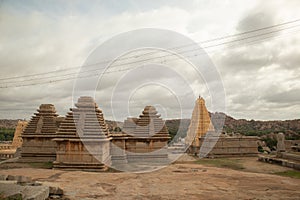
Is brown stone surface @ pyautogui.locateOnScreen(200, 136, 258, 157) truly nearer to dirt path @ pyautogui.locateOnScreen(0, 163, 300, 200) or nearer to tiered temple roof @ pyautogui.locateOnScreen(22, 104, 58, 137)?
dirt path @ pyautogui.locateOnScreen(0, 163, 300, 200)

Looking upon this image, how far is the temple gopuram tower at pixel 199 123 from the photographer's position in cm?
2706

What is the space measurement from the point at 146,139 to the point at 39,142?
809 centimetres

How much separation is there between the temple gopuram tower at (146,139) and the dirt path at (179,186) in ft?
21.7

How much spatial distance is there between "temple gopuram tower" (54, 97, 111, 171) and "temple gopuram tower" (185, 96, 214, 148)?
41.8ft

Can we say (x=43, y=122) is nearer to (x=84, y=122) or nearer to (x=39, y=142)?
(x=39, y=142)

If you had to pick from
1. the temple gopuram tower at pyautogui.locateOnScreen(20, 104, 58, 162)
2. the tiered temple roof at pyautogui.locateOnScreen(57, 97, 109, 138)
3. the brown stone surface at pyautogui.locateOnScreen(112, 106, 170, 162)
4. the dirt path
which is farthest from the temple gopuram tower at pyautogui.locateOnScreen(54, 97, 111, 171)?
the temple gopuram tower at pyautogui.locateOnScreen(20, 104, 58, 162)

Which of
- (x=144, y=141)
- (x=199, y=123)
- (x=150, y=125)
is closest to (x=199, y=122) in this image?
(x=199, y=123)

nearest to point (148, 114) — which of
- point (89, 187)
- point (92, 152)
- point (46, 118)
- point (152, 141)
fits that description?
point (152, 141)

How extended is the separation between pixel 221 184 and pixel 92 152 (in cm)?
791

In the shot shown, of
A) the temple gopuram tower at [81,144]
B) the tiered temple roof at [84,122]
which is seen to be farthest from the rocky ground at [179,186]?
the tiered temple roof at [84,122]

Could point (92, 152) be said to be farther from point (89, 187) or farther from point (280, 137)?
point (280, 137)

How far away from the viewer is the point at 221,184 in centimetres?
1094

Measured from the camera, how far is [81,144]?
51.7ft

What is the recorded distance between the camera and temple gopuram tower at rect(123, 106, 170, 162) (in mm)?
20172
